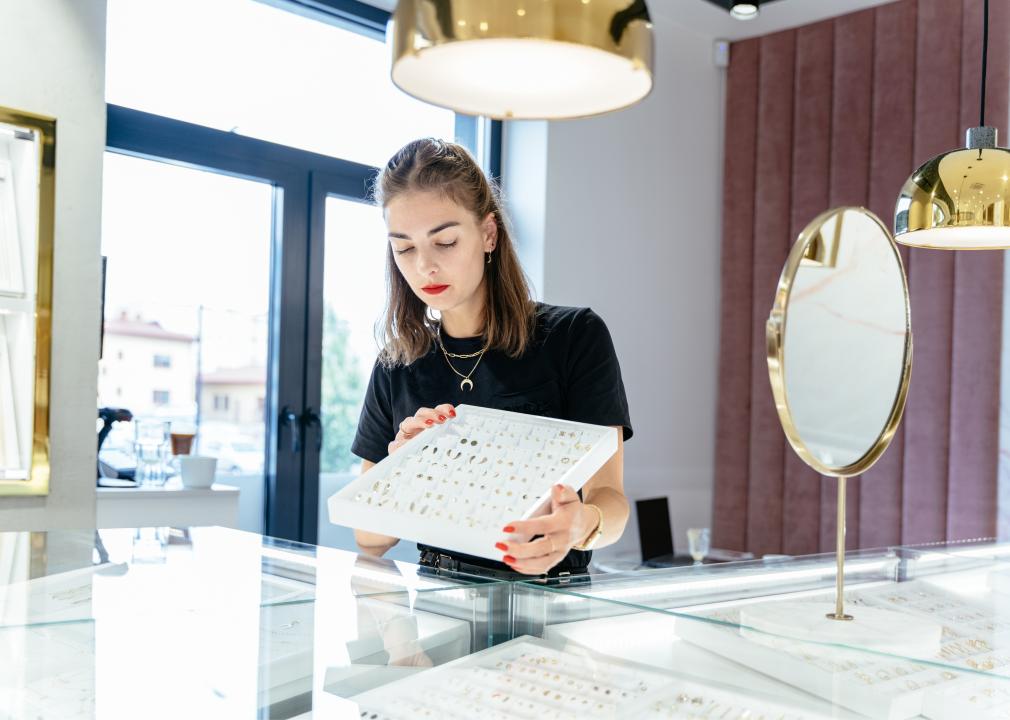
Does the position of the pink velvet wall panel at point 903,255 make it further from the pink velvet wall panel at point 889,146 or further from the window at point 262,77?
the window at point 262,77

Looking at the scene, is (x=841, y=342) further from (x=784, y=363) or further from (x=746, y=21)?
(x=746, y=21)

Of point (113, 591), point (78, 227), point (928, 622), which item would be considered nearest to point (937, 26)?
point (78, 227)

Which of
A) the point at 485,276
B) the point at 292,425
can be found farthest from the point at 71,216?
the point at 485,276

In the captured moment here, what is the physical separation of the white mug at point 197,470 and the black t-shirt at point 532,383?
1555 mm

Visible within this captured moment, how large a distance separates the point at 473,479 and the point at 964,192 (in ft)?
4.42

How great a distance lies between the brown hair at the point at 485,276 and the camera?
1442 millimetres

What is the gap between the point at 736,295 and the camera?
4.46 m

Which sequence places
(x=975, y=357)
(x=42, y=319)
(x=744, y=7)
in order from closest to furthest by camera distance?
(x=42, y=319) < (x=744, y=7) < (x=975, y=357)

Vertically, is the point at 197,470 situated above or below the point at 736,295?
below

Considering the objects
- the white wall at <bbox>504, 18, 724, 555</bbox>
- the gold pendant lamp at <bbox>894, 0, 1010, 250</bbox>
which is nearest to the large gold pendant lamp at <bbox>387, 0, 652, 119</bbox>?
the gold pendant lamp at <bbox>894, 0, 1010, 250</bbox>

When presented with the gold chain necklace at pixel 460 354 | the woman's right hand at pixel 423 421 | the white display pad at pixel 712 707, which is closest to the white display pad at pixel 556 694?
the white display pad at pixel 712 707

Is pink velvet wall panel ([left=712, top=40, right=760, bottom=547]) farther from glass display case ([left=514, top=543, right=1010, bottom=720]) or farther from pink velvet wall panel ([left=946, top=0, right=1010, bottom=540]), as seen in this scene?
glass display case ([left=514, top=543, right=1010, bottom=720])

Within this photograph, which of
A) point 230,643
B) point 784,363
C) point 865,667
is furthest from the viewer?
point 784,363

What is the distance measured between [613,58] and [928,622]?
0.59 m
